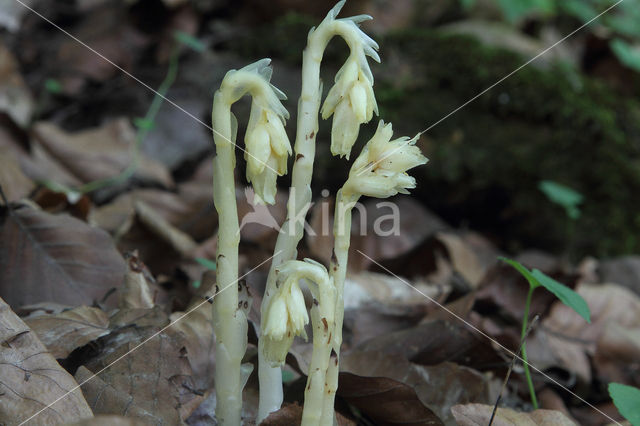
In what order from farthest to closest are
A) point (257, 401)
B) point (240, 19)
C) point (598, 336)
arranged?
1. point (240, 19)
2. point (598, 336)
3. point (257, 401)

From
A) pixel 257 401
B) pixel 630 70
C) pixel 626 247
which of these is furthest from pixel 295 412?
pixel 630 70

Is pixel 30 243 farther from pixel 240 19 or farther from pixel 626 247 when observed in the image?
pixel 626 247

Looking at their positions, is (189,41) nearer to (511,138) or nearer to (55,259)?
(511,138)

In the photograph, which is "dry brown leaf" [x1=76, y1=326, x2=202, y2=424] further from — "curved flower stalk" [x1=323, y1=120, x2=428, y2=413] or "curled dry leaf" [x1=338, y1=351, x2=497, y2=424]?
"curled dry leaf" [x1=338, y1=351, x2=497, y2=424]

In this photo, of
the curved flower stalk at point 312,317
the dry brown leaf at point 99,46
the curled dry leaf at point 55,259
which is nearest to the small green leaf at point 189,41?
the dry brown leaf at point 99,46

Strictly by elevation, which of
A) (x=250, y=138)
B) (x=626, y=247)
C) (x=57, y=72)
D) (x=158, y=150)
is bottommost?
(x=626, y=247)

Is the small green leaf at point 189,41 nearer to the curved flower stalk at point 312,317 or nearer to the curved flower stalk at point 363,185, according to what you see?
the curved flower stalk at point 363,185

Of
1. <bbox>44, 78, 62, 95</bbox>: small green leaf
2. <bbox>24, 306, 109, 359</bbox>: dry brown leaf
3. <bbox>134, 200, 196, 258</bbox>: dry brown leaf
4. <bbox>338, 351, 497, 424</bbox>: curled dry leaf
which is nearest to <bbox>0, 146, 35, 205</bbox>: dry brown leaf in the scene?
<bbox>134, 200, 196, 258</bbox>: dry brown leaf
